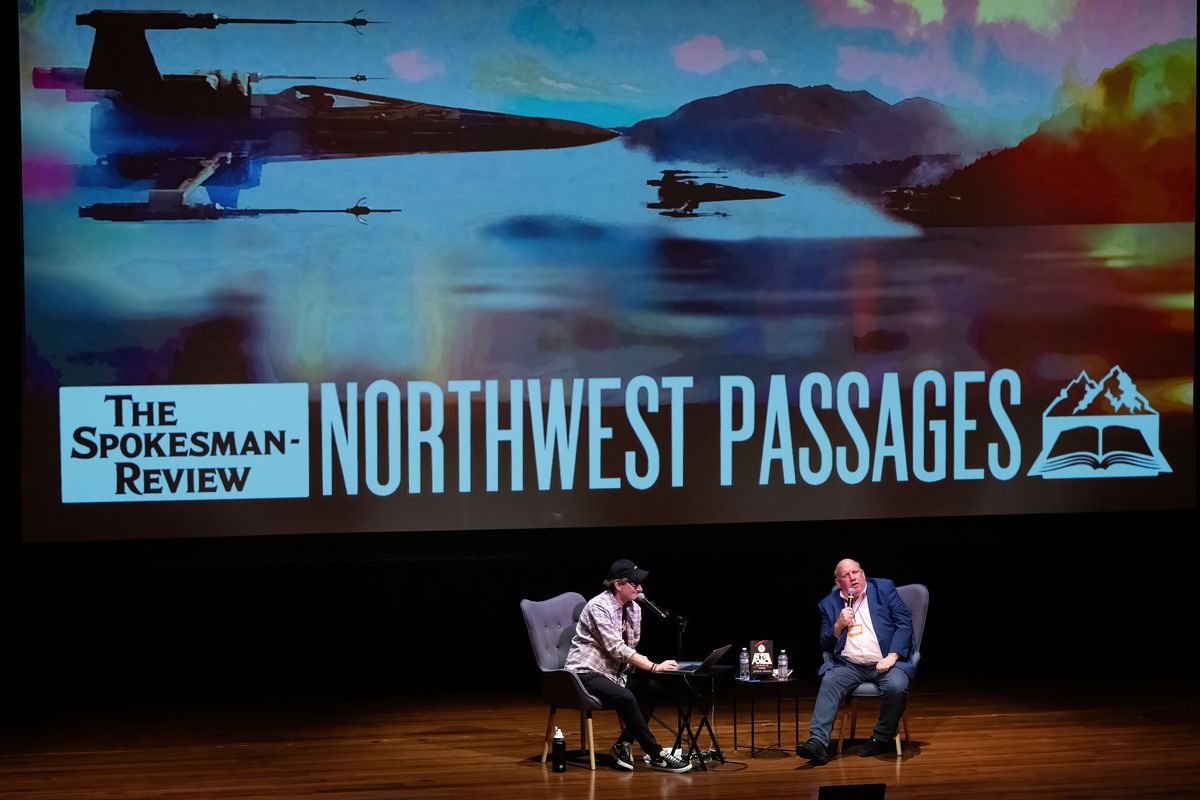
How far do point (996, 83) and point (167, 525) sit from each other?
474cm

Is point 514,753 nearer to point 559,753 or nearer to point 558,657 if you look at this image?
point 559,753

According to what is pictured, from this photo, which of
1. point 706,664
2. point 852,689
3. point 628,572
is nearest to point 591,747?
point 706,664

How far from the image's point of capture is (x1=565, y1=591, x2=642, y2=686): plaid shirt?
7.42 meters

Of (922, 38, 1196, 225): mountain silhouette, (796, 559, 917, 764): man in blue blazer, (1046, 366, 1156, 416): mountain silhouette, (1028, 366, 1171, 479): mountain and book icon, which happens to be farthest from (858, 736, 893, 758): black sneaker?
(922, 38, 1196, 225): mountain silhouette

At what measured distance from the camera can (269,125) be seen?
26.8 ft

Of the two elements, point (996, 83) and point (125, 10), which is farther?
point (996, 83)

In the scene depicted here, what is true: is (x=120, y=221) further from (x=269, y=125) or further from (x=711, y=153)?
(x=711, y=153)

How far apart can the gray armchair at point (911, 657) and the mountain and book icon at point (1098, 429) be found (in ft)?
4.28

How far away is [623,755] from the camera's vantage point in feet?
24.2

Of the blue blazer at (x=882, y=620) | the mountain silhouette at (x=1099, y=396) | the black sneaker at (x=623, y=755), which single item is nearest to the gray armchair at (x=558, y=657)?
the black sneaker at (x=623, y=755)

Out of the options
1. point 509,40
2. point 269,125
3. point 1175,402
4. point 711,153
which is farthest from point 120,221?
point 1175,402

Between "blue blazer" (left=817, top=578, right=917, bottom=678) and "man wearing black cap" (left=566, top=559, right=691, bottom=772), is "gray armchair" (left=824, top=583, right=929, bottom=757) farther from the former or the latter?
"man wearing black cap" (left=566, top=559, right=691, bottom=772)

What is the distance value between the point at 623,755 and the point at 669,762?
0.69ft

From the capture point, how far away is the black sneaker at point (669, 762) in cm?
731
